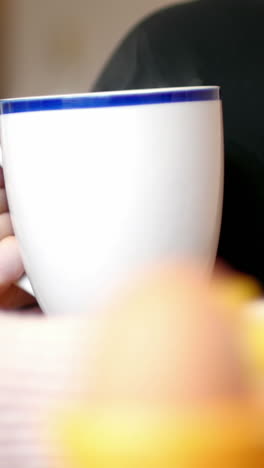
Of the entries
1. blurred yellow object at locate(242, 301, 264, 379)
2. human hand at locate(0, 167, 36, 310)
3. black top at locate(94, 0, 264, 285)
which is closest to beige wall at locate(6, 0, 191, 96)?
black top at locate(94, 0, 264, 285)

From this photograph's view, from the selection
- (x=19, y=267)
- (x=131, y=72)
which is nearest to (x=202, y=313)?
(x=19, y=267)

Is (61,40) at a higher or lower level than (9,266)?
higher

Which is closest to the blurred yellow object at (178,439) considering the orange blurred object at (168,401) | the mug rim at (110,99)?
the orange blurred object at (168,401)

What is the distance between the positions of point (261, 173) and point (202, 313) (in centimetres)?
22

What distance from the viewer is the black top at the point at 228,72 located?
0.40 metres

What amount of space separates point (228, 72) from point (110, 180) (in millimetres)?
236

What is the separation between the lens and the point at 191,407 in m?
0.19

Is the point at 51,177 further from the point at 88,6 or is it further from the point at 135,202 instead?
the point at 88,6

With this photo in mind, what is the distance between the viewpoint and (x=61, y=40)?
0.86m

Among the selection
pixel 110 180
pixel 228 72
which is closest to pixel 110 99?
pixel 110 180

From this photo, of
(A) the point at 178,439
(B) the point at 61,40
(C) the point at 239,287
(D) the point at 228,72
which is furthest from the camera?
(B) the point at 61,40

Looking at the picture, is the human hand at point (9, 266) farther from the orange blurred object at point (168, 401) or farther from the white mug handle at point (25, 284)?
the orange blurred object at point (168, 401)

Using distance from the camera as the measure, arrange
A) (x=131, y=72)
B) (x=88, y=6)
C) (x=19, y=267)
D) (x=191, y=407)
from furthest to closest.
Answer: (x=88, y=6) → (x=131, y=72) → (x=19, y=267) → (x=191, y=407)

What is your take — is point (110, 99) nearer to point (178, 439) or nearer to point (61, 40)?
point (178, 439)
